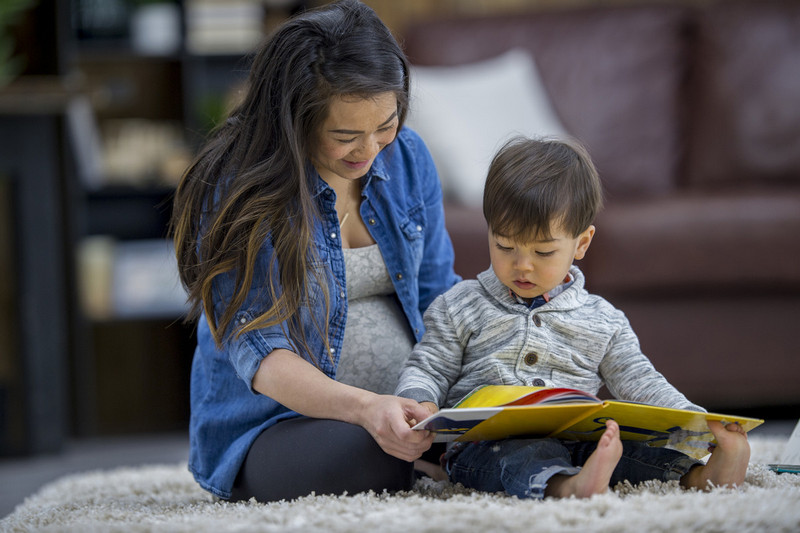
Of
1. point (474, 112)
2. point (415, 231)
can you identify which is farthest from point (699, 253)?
point (415, 231)

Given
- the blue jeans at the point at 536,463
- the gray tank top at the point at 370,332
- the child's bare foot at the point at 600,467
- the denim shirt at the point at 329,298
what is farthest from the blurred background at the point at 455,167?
the child's bare foot at the point at 600,467

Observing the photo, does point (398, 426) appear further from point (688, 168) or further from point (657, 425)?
point (688, 168)

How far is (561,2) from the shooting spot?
10.3 ft

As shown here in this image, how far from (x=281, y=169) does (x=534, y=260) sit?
1.09ft

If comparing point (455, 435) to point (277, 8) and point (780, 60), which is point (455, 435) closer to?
point (780, 60)

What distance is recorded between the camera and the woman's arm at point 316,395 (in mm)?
1105

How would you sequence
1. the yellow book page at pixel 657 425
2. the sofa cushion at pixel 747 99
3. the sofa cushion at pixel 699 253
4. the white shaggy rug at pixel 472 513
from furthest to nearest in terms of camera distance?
the sofa cushion at pixel 747 99
the sofa cushion at pixel 699 253
the yellow book page at pixel 657 425
the white shaggy rug at pixel 472 513

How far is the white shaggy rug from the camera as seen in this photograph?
91cm

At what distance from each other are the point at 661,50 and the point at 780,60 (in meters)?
0.32

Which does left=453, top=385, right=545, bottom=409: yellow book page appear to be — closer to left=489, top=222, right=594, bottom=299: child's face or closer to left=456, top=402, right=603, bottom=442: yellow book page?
left=456, top=402, right=603, bottom=442: yellow book page

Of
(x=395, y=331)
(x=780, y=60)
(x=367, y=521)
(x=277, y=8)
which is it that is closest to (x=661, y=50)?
(x=780, y=60)

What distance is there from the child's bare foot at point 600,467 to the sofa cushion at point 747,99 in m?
1.78

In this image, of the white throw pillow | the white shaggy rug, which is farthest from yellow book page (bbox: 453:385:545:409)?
the white throw pillow

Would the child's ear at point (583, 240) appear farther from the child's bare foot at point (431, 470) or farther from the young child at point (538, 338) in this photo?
the child's bare foot at point (431, 470)
